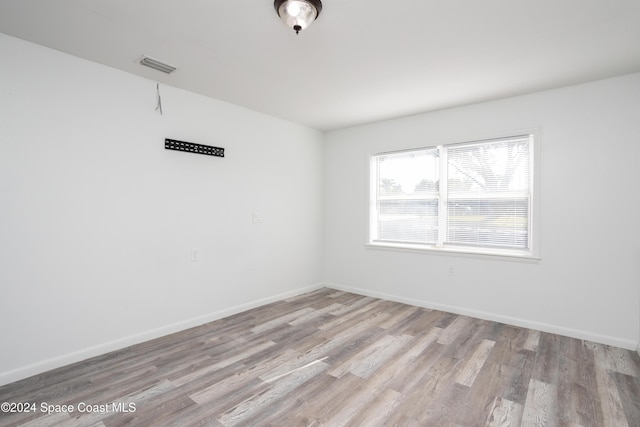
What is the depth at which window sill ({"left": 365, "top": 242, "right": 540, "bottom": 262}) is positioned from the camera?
351cm

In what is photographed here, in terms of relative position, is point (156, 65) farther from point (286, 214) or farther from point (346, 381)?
point (346, 381)

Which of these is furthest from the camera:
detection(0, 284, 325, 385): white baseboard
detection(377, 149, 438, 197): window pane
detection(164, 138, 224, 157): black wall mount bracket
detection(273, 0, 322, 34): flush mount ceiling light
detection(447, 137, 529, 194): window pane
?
detection(377, 149, 438, 197): window pane

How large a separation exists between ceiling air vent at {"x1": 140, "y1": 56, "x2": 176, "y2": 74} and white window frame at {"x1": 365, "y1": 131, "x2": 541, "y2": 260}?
2.93 meters

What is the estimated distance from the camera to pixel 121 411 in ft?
6.63

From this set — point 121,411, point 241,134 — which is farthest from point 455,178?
point 121,411

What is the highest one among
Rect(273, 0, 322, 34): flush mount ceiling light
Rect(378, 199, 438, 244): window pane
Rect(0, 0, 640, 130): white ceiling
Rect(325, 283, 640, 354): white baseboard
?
Rect(0, 0, 640, 130): white ceiling

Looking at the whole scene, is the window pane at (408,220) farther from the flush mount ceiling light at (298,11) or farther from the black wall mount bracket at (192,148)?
the flush mount ceiling light at (298,11)

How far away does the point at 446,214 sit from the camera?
13.6ft

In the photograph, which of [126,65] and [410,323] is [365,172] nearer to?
[410,323]

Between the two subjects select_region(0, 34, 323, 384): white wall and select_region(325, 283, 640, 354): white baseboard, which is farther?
select_region(325, 283, 640, 354): white baseboard

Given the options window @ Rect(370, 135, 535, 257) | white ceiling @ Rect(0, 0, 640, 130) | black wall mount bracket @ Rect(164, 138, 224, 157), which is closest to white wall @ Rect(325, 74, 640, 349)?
window @ Rect(370, 135, 535, 257)

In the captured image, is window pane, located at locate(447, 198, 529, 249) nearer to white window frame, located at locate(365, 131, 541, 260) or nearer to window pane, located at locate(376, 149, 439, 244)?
white window frame, located at locate(365, 131, 541, 260)

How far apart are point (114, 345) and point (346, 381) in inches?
85.9

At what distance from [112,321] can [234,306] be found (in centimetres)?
137
